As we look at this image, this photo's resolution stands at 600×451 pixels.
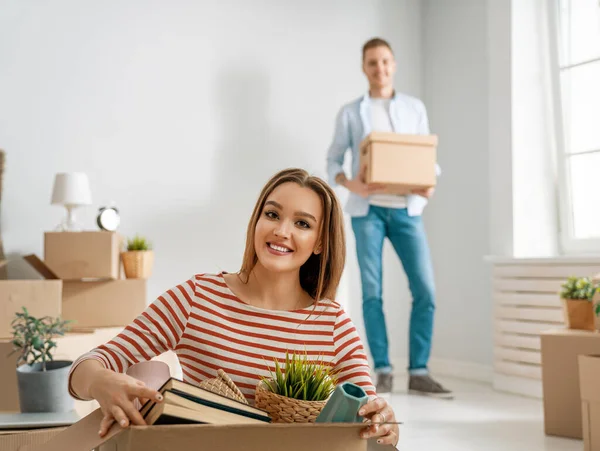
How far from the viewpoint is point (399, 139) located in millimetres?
→ 2916

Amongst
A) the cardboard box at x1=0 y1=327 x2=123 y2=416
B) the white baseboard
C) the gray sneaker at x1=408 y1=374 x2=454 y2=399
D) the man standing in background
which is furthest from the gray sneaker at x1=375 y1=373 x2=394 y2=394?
the cardboard box at x1=0 y1=327 x2=123 y2=416

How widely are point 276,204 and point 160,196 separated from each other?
2398mm

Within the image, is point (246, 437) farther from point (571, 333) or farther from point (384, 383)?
point (384, 383)

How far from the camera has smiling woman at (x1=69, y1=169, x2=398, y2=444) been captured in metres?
0.96

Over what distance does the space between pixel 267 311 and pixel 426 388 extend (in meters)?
2.27

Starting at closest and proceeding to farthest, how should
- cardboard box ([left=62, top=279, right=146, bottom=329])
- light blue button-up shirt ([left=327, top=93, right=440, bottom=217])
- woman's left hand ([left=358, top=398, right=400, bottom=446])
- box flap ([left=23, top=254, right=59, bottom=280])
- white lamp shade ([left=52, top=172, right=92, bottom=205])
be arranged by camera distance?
woman's left hand ([left=358, top=398, right=400, bottom=446]) → box flap ([left=23, top=254, right=59, bottom=280]) → cardboard box ([left=62, top=279, right=146, bottom=329]) → white lamp shade ([left=52, top=172, right=92, bottom=205]) → light blue button-up shirt ([left=327, top=93, right=440, bottom=217])

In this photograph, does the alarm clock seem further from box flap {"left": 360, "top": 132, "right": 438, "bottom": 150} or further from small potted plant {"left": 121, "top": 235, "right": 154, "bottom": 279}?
box flap {"left": 360, "top": 132, "right": 438, "bottom": 150}

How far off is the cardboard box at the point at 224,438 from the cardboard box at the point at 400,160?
7.57 feet

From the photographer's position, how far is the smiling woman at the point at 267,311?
0.96 metres

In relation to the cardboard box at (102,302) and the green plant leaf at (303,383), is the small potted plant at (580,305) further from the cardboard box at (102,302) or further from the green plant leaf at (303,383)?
the green plant leaf at (303,383)

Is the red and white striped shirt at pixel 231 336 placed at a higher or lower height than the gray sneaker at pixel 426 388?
higher

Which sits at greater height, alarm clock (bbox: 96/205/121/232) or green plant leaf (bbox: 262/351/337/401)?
alarm clock (bbox: 96/205/121/232)

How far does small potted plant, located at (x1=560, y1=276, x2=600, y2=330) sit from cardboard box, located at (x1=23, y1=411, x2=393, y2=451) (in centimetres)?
203

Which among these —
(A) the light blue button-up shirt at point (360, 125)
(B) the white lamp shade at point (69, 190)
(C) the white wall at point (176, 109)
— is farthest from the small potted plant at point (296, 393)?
(C) the white wall at point (176, 109)
